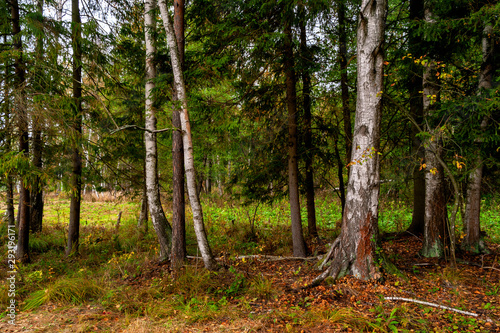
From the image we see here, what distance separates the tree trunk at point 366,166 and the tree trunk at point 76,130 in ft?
21.2

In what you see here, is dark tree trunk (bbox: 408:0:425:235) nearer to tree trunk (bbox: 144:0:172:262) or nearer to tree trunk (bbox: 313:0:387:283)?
tree trunk (bbox: 313:0:387:283)

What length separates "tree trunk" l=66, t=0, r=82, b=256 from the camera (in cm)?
706

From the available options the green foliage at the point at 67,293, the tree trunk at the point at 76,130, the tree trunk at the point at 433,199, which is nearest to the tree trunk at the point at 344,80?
the tree trunk at the point at 433,199

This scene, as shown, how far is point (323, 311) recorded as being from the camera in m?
4.17

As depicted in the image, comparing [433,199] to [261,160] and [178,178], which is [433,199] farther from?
[178,178]

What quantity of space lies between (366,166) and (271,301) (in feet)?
9.89

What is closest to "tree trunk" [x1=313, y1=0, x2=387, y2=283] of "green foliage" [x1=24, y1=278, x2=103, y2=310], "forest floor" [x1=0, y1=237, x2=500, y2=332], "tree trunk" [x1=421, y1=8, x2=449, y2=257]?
"forest floor" [x1=0, y1=237, x2=500, y2=332]

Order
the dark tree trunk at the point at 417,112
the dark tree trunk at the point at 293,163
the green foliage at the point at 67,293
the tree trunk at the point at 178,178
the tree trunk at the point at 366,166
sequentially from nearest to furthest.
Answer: the tree trunk at the point at 366,166 → the green foliage at the point at 67,293 → the tree trunk at the point at 178,178 → the dark tree trunk at the point at 417,112 → the dark tree trunk at the point at 293,163

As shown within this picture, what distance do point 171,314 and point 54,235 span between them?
8.42 meters

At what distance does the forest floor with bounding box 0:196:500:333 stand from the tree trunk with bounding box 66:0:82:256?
5.89ft

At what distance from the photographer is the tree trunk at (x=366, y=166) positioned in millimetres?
5059

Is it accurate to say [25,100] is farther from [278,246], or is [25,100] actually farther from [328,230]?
[328,230]

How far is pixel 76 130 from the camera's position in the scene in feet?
22.4

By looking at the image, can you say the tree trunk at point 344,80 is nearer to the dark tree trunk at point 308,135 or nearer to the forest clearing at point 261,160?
the forest clearing at point 261,160
